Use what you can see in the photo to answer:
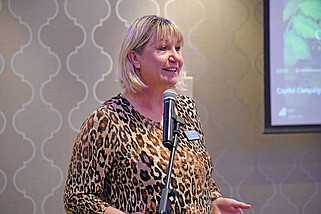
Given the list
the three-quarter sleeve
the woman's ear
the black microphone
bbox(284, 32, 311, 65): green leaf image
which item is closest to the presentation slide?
bbox(284, 32, 311, 65): green leaf image

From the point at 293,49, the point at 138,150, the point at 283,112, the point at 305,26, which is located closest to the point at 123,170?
the point at 138,150

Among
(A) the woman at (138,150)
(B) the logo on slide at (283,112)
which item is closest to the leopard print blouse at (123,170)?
(A) the woman at (138,150)

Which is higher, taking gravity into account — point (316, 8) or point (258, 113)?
point (316, 8)

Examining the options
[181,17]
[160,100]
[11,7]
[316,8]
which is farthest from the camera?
[316,8]

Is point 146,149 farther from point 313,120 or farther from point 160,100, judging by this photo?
point 313,120

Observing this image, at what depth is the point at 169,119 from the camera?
111 cm

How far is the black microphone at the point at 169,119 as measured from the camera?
42.7 inches

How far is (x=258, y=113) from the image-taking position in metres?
2.81

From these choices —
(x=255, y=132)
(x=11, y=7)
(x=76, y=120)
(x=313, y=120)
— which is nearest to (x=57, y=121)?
(x=76, y=120)

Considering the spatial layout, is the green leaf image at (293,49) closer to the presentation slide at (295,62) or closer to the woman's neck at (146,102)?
the presentation slide at (295,62)

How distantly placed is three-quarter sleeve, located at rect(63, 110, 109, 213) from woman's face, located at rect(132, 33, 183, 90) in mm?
216

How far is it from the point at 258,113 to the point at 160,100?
1428 mm

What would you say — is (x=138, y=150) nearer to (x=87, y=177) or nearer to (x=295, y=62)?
(x=87, y=177)

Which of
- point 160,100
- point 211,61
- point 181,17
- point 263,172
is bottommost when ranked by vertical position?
point 263,172
